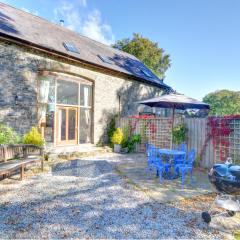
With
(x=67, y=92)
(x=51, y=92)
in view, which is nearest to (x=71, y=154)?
(x=51, y=92)

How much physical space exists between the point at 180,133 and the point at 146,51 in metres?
21.8

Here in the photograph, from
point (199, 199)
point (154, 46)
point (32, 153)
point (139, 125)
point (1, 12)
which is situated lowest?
point (199, 199)

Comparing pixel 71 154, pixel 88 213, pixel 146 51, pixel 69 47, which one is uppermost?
pixel 146 51

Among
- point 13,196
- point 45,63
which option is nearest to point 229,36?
point 45,63

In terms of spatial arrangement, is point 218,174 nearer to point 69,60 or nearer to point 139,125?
point 139,125

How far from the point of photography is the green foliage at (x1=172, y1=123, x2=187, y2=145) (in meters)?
9.52

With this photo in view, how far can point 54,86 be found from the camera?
36.8ft

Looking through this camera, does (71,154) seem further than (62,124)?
No

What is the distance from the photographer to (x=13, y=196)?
17.4ft

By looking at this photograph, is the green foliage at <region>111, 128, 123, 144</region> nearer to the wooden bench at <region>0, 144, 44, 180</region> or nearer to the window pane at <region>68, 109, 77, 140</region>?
the window pane at <region>68, 109, 77, 140</region>

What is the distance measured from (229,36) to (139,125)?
8980 millimetres

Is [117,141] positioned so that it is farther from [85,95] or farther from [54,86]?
[54,86]

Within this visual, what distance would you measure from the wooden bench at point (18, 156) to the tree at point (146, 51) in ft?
76.6

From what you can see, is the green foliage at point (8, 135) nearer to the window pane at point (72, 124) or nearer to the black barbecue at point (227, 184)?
the window pane at point (72, 124)
